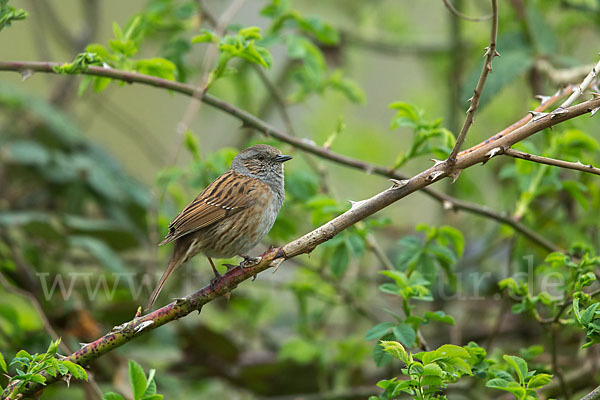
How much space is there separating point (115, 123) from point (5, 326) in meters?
2.90

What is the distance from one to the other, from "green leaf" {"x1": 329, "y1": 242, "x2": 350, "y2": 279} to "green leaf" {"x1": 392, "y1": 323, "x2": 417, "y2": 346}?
715 millimetres

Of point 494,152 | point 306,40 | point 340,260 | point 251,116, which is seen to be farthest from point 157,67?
point 494,152

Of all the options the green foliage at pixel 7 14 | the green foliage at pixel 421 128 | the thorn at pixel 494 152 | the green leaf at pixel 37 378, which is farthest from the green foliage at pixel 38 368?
the green foliage at pixel 421 128

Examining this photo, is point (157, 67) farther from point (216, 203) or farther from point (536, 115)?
point (536, 115)

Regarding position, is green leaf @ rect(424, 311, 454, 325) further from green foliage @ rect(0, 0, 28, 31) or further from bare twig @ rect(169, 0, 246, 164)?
green foliage @ rect(0, 0, 28, 31)

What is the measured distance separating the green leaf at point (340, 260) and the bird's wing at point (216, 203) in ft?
1.72

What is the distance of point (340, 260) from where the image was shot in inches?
126

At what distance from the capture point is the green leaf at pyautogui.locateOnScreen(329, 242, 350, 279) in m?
3.21

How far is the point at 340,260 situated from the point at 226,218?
611mm

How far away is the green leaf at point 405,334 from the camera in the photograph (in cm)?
244

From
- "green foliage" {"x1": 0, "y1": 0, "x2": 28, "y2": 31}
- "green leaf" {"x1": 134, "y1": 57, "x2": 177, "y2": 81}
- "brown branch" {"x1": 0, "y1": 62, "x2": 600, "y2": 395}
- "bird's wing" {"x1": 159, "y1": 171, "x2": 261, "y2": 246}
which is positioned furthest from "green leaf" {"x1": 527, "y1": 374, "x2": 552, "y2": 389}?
"green foliage" {"x1": 0, "y1": 0, "x2": 28, "y2": 31}

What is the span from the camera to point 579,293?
2297 millimetres

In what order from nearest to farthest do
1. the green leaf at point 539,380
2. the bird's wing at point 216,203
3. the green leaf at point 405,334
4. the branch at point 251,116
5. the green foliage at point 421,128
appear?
the green leaf at point 539,380 → the green leaf at point 405,334 → the branch at point 251,116 → the green foliage at point 421,128 → the bird's wing at point 216,203

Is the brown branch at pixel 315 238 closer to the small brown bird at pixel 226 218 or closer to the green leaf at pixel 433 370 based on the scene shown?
the green leaf at pixel 433 370
